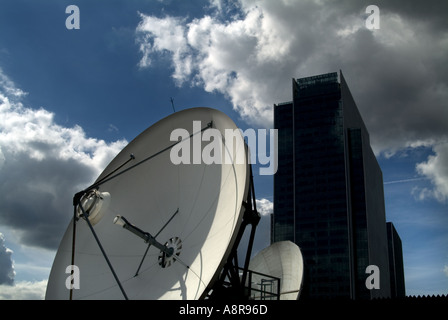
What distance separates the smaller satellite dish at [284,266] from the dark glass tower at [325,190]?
114984mm

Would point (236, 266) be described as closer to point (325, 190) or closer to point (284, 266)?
point (284, 266)

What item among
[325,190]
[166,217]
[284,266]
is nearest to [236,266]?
[166,217]

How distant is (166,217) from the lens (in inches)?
1304

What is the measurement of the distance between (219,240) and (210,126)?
8.17m

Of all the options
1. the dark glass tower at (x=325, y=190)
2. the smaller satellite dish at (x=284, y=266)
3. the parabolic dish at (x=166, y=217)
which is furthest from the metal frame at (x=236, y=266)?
the dark glass tower at (x=325, y=190)

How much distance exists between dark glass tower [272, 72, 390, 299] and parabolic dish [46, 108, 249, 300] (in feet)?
437

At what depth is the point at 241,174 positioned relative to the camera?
27125 millimetres

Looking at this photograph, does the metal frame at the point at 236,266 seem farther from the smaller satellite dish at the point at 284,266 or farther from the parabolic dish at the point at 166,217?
the smaller satellite dish at the point at 284,266

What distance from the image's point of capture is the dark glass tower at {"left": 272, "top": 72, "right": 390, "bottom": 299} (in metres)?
162

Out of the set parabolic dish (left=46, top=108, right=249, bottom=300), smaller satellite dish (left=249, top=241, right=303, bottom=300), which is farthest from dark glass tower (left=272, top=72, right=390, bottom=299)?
parabolic dish (left=46, top=108, right=249, bottom=300)

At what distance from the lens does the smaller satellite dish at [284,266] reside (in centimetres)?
4366
